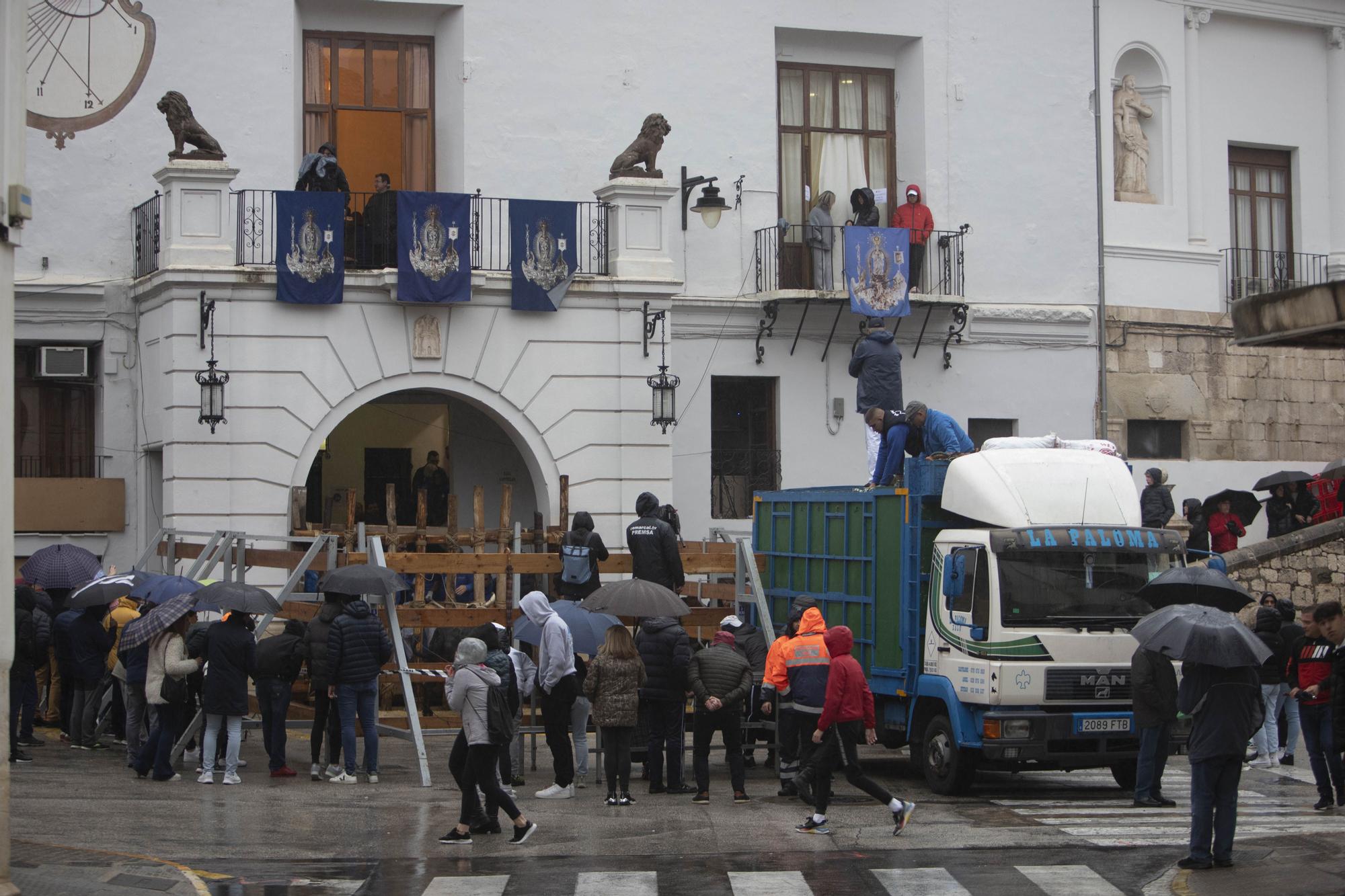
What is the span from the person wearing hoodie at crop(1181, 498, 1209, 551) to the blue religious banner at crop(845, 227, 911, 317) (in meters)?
4.96

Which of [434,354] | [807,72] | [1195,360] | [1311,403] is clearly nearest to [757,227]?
[807,72]

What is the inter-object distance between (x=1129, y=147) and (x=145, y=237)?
50.4 ft

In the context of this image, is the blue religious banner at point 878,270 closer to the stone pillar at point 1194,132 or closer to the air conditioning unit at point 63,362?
the stone pillar at point 1194,132

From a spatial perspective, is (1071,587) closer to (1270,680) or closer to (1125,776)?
(1125,776)

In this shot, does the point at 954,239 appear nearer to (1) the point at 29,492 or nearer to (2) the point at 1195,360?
(2) the point at 1195,360

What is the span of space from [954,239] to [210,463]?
38.5 feet

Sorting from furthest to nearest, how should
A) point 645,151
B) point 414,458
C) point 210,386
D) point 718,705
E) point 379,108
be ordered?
point 414,458 < point 379,108 < point 645,151 < point 210,386 < point 718,705

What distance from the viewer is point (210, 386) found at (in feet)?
72.1

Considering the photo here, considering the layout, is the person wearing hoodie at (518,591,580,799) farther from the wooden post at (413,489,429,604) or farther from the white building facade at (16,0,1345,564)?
the white building facade at (16,0,1345,564)

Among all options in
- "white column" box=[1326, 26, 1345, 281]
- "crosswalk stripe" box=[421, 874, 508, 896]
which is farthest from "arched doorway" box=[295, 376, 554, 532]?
"white column" box=[1326, 26, 1345, 281]

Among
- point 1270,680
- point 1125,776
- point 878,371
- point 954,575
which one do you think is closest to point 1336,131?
point 878,371

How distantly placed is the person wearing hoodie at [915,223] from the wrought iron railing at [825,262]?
46 millimetres

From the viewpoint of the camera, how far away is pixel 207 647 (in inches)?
642

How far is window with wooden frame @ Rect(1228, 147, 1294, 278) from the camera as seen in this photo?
29.0 meters
